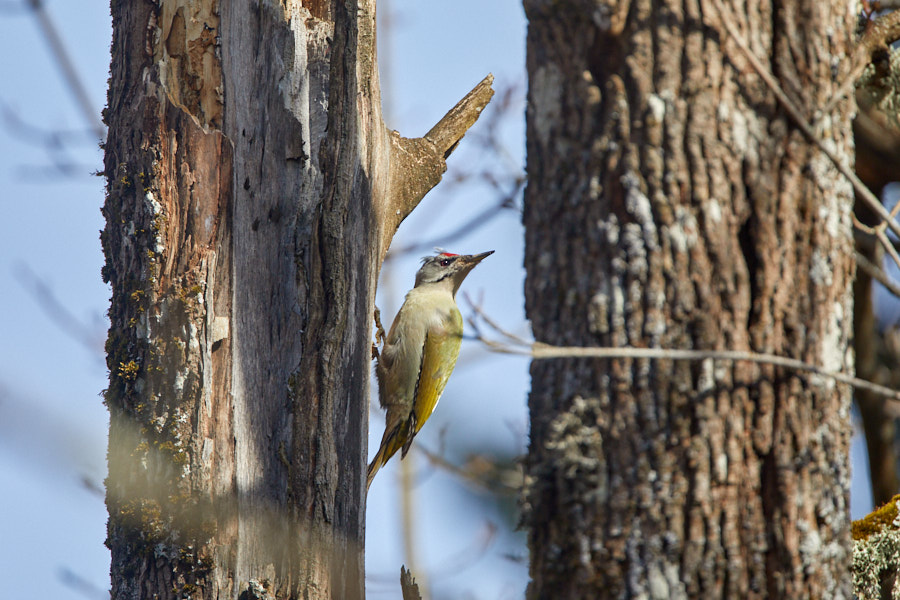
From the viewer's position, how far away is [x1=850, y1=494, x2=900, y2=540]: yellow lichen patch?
9.09 ft

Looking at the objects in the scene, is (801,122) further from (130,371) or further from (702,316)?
(130,371)

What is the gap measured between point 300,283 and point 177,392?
0.58 meters

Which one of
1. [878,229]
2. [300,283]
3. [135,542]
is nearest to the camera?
[878,229]

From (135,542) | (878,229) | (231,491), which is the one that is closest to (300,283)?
(231,491)

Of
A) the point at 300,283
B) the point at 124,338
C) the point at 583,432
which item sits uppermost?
the point at 300,283

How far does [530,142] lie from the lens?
195 centimetres

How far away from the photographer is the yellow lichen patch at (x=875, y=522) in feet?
9.09

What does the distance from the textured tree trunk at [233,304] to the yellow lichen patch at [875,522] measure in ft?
6.12

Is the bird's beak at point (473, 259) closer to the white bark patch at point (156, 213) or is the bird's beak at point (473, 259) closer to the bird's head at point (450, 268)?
the bird's head at point (450, 268)

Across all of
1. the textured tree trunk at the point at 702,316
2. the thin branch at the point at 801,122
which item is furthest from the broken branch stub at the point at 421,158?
the thin branch at the point at 801,122

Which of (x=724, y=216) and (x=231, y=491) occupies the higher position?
(x=724, y=216)

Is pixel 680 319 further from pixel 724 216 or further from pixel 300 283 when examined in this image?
pixel 300 283

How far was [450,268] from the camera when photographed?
16.7 feet

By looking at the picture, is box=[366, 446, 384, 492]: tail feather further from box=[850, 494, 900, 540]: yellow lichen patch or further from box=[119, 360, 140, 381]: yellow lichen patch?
box=[850, 494, 900, 540]: yellow lichen patch
